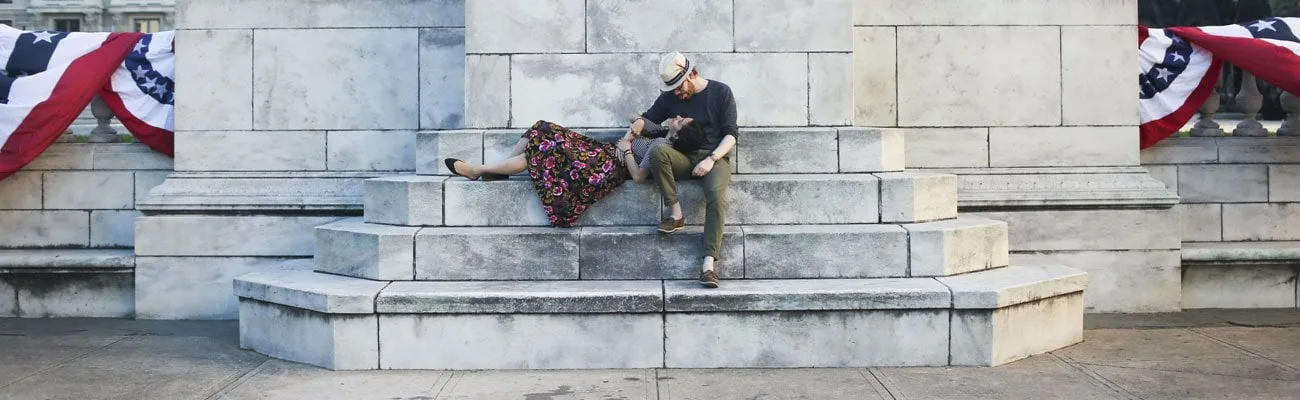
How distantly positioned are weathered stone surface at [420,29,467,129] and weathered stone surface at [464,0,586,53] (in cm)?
90

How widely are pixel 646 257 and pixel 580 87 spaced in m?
2.05

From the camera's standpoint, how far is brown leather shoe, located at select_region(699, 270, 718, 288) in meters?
8.54

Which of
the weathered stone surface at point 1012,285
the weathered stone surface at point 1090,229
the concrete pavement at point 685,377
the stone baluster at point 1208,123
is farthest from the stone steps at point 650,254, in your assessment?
the stone baluster at point 1208,123

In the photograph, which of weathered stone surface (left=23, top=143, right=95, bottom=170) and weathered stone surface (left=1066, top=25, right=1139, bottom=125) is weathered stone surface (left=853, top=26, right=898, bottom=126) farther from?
weathered stone surface (left=23, top=143, right=95, bottom=170)

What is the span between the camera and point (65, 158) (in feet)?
37.8

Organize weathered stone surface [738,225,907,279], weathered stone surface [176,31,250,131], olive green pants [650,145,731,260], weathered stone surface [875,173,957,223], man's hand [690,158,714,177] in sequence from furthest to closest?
1. weathered stone surface [176,31,250,131]
2. weathered stone surface [875,173,957,223]
3. weathered stone surface [738,225,907,279]
4. man's hand [690,158,714,177]
5. olive green pants [650,145,731,260]

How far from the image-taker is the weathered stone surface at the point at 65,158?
37.7 feet

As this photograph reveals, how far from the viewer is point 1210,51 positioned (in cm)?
1132

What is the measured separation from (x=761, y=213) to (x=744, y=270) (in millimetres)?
639

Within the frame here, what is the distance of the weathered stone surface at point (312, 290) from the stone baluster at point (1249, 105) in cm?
829

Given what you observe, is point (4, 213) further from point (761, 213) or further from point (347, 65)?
point (761, 213)

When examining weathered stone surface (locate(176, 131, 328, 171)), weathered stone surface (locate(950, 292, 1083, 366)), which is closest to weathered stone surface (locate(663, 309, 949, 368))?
weathered stone surface (locate(950, 292, 1083, 366))

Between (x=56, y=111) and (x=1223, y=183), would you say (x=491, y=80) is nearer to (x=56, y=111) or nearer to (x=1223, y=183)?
(x=56, y=111)

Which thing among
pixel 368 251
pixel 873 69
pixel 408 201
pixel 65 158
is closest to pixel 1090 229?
pixel 873 69
